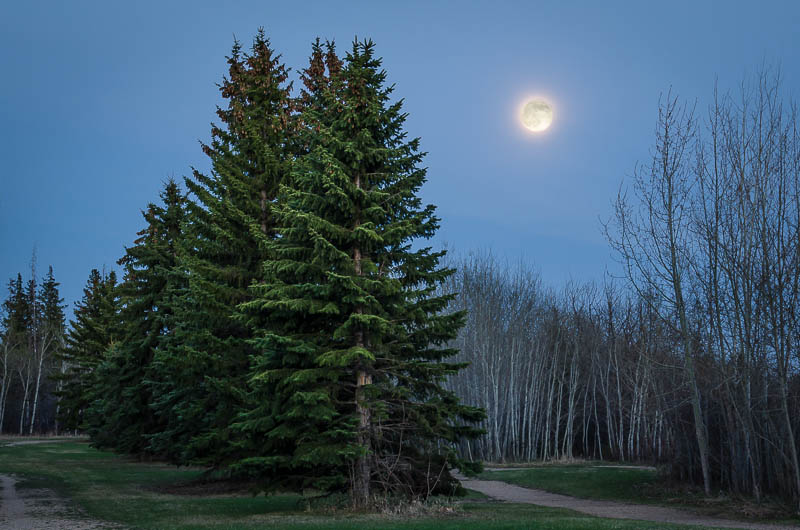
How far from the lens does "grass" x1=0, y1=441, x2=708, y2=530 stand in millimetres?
11031

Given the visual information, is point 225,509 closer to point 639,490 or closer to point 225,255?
point 225,255

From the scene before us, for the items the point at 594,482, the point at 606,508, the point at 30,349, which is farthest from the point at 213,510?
the point at 30,349

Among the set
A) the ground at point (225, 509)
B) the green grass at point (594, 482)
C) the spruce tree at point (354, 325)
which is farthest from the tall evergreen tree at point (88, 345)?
the spruce tree at point (354, 325)

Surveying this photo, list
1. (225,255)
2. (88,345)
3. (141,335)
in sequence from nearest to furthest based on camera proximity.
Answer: (225,255), (141,335), (88,345)

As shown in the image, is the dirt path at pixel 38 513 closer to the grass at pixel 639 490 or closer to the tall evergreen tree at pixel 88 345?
the grass at pixel 639 490

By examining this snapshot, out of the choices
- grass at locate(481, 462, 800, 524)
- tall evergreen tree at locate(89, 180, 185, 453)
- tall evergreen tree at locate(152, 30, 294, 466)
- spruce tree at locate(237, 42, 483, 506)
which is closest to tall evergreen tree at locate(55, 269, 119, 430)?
tall evergreen tree at locate(89, 180, 185, 453)

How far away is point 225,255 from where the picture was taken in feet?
67.2

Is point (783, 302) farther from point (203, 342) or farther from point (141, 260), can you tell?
point (141, 260)

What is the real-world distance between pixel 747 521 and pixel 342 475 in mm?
9587

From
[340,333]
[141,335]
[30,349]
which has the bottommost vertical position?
[340,333]

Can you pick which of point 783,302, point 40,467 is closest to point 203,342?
point 40,467

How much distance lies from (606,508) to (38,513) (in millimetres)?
14507

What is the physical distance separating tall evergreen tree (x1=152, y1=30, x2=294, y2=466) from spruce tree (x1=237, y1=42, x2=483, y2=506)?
11.1 feet

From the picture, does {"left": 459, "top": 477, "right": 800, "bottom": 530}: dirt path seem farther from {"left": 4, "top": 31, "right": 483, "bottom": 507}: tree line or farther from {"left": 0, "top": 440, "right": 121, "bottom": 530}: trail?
{"left": 0, "top": 440, "right": 121, "bottom": 530}: trail
